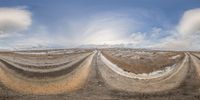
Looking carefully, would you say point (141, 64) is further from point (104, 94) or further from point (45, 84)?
point (104, 94)

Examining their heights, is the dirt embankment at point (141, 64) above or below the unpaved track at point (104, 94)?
above

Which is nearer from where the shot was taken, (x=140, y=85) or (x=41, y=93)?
(x=41, y=93)

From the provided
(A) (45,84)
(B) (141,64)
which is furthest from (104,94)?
(B) (141,64)

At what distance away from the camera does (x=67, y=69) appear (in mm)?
56688

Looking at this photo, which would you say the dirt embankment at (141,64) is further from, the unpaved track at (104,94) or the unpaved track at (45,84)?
the unpaved track at (104,94)

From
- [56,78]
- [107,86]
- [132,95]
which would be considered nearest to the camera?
[132,95]

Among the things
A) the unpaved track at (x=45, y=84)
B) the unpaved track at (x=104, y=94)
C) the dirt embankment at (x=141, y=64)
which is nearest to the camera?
the unpaved track at (x=104, y=94)

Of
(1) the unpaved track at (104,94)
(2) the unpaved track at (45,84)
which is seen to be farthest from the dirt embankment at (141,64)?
(1) the unpaved track at (104,94)

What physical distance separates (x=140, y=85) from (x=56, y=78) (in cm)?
1167

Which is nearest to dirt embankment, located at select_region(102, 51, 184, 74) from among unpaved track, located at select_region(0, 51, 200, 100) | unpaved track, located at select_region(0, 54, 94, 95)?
unpaved track, located at select_region(0, 54, 94, 95)

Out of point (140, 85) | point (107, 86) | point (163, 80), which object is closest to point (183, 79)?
point (163, 80)

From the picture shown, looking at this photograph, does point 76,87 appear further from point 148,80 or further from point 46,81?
point 148,80

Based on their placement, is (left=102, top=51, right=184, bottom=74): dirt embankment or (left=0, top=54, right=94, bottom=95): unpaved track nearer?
(left=0, top=54, right=94, bottom=95): unpaved track

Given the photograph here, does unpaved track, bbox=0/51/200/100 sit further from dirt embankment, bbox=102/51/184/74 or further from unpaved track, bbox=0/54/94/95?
dirt embankment, bbox=102/51/184/74
